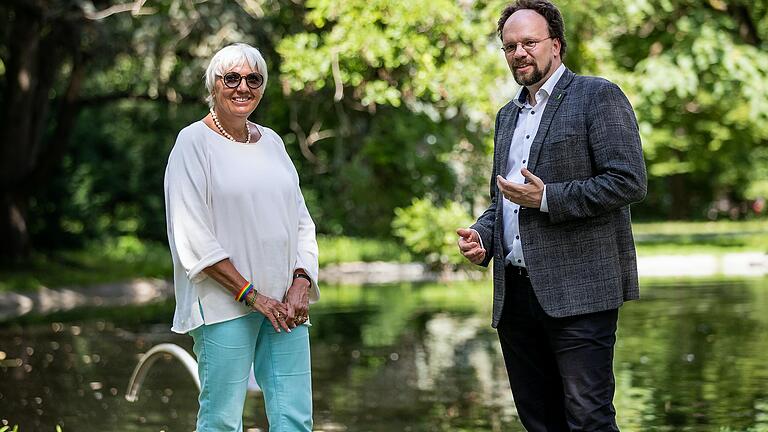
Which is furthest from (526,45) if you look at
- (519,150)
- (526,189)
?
(526,189)

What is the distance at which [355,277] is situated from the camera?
2969cm

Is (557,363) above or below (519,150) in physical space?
below

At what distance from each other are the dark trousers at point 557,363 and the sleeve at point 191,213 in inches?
43.9

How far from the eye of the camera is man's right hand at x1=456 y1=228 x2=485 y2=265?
5102mm

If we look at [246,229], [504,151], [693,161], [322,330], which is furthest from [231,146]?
[693,161]

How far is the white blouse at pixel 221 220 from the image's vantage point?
16.1ft

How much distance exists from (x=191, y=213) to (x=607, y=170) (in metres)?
1.48

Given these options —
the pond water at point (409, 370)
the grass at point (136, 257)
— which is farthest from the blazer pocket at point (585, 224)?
the grass at point (136, 257)

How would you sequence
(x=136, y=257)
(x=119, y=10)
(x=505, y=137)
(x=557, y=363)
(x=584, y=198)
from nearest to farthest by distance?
1. (x=584, y=198)
2. (x=557, y=363)
3. (x=505, y=137)
4. (x=119, y=10)
5. (x=136, y=257)

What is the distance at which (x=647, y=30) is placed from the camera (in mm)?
25672

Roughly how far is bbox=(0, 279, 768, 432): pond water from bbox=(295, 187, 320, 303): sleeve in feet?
12.5

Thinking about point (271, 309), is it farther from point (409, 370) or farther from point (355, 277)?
point (355, 277)

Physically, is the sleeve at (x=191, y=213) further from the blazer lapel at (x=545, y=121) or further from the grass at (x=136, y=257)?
the grass at (x=136, y=257)

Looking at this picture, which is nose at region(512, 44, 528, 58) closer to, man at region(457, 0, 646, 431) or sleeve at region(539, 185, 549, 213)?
man at region(457, 0, 646, 431)
